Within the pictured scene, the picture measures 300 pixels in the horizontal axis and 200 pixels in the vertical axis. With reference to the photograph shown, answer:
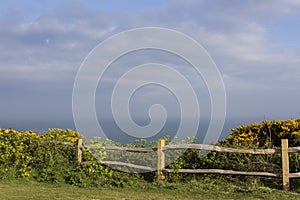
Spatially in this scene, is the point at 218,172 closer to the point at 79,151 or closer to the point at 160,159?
the point at 160,159

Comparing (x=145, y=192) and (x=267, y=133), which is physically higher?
(x=267, y=133)

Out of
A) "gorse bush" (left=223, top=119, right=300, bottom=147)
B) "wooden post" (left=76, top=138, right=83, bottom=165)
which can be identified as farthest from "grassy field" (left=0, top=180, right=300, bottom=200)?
"gorse bush" (left=223, top=119, right=300, bottom=147)

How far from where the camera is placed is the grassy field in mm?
7496

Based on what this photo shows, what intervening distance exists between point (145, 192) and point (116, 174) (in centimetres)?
128

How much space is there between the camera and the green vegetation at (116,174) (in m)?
7.80

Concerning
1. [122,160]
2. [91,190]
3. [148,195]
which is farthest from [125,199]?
[122,160]

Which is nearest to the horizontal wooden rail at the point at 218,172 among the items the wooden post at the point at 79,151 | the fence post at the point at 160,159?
the fence post at the point at 160,159

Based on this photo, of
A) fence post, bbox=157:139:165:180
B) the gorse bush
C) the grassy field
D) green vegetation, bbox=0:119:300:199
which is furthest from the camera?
the gorse bush

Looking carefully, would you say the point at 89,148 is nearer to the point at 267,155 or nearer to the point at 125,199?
the point at 125,199

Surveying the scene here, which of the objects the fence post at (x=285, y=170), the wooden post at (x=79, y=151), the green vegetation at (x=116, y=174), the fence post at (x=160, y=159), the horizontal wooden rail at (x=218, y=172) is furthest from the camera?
the wooden post at (x=79, y=151)

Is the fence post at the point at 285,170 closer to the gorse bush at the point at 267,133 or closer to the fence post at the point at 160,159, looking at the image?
the gorse bush at the point at 267,133

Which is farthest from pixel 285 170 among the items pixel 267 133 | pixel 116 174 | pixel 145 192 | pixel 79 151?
pixel 79 151

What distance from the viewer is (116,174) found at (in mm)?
9062

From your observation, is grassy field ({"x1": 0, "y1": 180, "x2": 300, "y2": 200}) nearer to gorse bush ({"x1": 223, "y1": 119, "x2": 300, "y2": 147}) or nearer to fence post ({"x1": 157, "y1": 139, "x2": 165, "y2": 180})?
fence post ({"x1": 157, "y1": 139, "x2": 165, "y2": 180})
